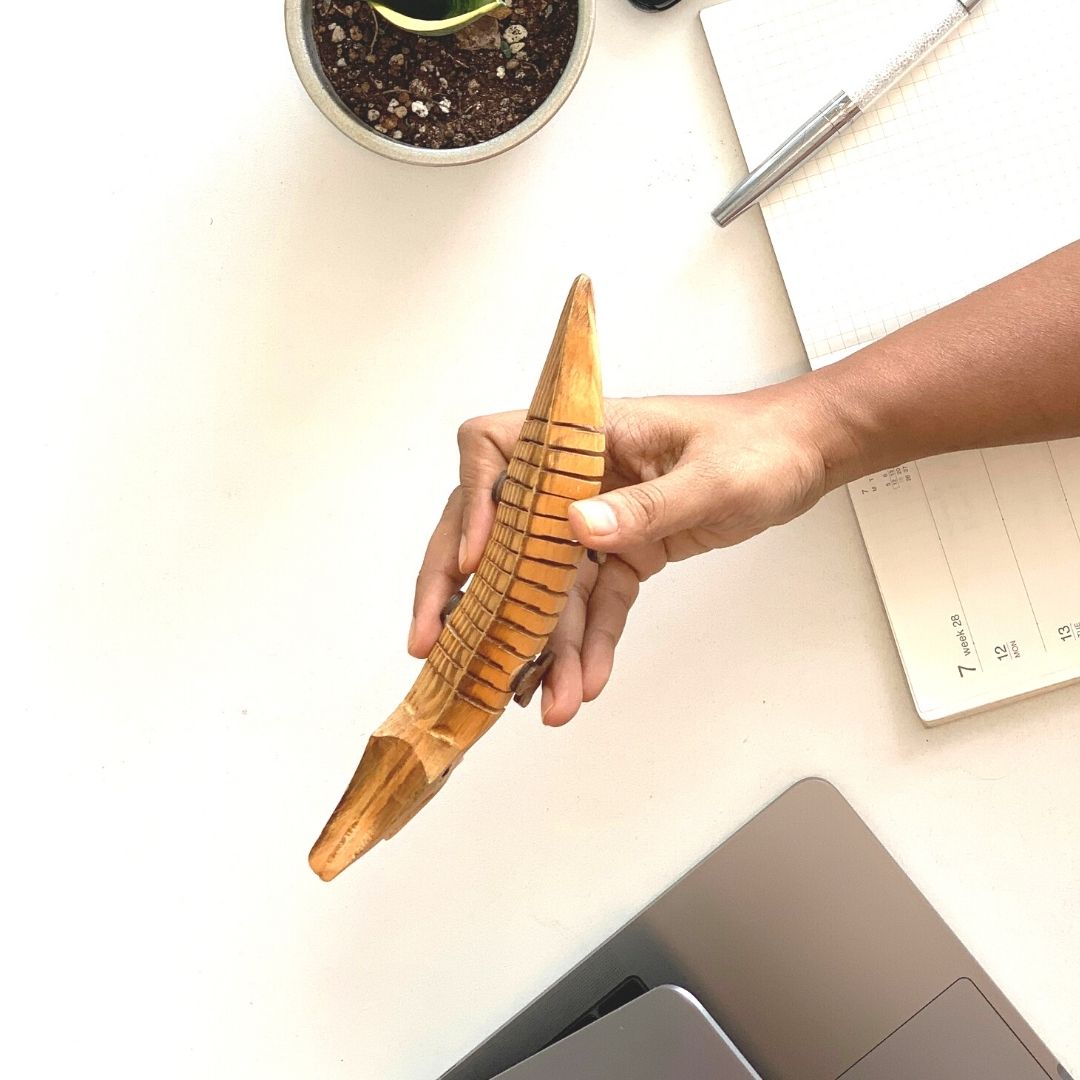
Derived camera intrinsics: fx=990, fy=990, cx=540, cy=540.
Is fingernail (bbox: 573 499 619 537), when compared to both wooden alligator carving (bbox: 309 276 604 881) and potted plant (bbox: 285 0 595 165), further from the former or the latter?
potted plant (bbox: 285 0 595 165)

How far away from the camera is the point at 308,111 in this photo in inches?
25.3

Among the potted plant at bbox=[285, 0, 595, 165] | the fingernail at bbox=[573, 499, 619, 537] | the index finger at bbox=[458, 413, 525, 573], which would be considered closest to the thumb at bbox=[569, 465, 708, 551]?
the fingernail at bbox=[573, 499, 619, 537]

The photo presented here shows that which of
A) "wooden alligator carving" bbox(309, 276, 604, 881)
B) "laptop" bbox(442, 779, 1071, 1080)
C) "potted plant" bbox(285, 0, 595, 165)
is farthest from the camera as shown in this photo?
"laptop" bbox(442, 779, 1071, 1080)

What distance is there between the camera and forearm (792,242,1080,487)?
59cm

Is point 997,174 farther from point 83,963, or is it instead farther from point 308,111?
point 83,963

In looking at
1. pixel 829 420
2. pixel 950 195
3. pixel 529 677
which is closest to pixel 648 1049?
pixel 529 677

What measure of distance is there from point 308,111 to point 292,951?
1.83 ft

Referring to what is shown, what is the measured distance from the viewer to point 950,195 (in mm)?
637

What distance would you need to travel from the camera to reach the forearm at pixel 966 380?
59 cm

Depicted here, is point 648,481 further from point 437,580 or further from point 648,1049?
point 648,1049

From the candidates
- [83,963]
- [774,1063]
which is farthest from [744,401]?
[83,963]

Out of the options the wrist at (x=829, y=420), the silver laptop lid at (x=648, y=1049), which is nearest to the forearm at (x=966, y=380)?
the wrist at (x=829, y=420)

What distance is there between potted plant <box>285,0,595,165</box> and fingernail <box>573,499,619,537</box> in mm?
237

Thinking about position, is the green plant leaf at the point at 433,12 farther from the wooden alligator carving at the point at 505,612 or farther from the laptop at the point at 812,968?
the laptop at the point at 812,968
